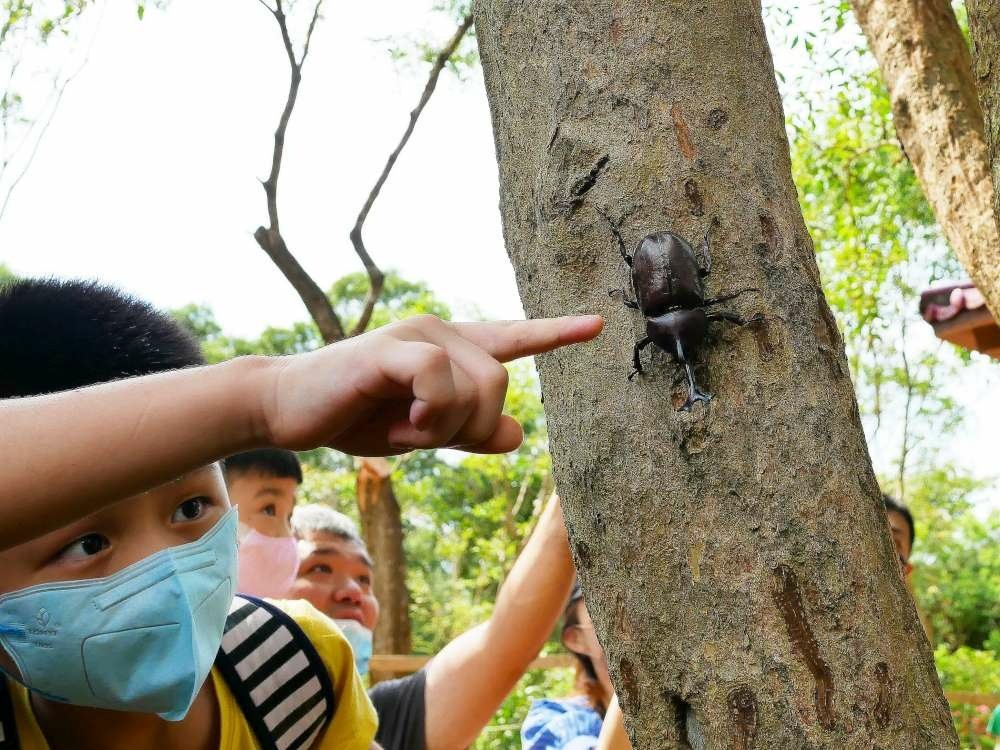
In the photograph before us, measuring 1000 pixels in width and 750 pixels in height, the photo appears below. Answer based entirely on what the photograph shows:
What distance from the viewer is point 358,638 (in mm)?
3068

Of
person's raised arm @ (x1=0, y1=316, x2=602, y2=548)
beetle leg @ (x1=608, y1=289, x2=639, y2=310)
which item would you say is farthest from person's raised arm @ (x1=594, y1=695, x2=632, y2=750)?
person's raised arm @ (x1=0, y1=316, x2=602, y2=548)

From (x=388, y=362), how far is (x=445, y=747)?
196cm

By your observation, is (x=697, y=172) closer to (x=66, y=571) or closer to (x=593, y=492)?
(x=593, y=492)

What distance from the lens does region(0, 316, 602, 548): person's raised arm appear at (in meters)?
0.80

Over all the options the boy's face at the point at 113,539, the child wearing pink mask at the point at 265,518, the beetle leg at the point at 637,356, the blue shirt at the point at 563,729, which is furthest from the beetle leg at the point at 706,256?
the child wearing pink mask at the point at 265,518

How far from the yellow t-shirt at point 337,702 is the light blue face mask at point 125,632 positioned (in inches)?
6.4

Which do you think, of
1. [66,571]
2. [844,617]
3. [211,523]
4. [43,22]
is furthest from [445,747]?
[43,22]

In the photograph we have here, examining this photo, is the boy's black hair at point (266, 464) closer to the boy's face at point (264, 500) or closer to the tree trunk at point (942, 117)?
the boy's face at point (264, 500)

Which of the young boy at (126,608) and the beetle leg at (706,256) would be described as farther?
the young boy at (126,608)

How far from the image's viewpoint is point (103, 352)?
4.63 ft

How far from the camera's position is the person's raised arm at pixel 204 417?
0.80 m

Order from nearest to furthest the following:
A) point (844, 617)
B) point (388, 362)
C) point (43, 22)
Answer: point (388, 362)
point (844, 617)
point (43, 22)

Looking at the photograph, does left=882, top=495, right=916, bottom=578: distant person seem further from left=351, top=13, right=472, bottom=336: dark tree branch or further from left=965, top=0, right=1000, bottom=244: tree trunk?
left=351, top=13, right=472, bottom=336: dark tree branch

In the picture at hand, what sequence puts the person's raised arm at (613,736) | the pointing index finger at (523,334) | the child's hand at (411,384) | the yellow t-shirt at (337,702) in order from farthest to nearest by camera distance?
1. the person's raised arm at (613,736)
2. the yellow t-shirt at (337,702)
3. the pointing index finger at (523,334)
4. the child's hand at (411,384)
